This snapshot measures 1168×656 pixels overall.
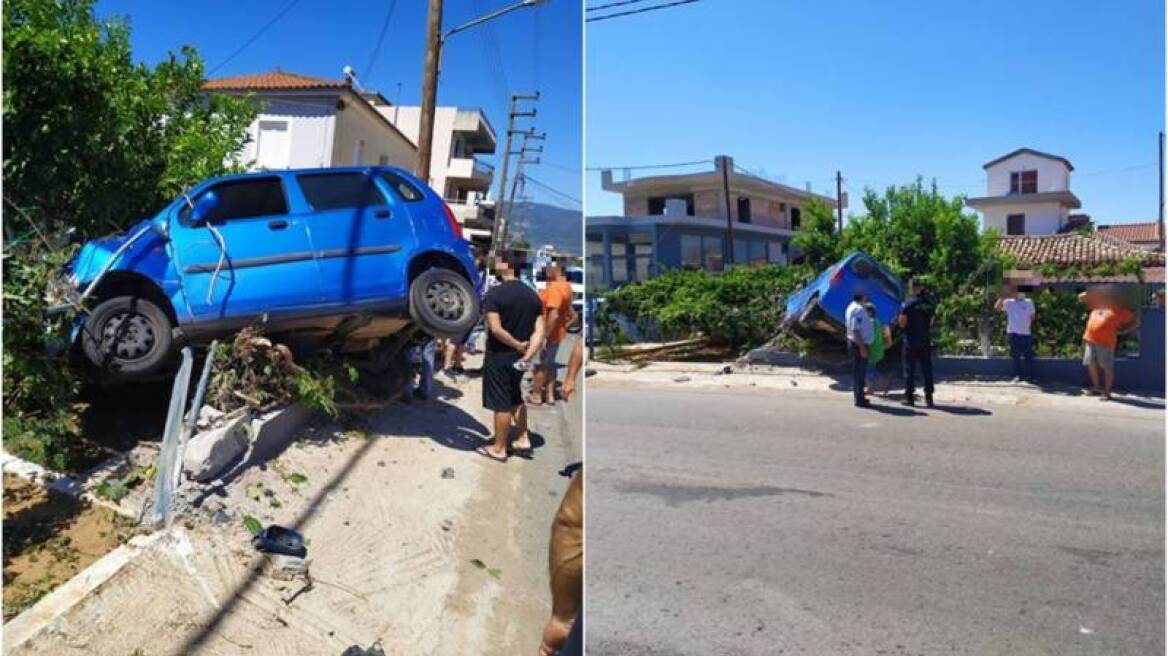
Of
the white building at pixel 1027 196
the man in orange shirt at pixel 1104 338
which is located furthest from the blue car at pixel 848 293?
the white building at pixel 1027 196

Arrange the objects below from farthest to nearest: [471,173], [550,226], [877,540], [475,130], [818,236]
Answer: [818,236], [877,540], [471,173], [475,130], [550,226]

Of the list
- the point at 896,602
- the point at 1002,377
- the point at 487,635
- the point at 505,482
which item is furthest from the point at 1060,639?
the point at 1002,377

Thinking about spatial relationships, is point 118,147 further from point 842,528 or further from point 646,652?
point 842,528

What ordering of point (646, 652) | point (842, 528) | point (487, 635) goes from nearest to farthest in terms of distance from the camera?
point (487, 635) → point (646, 652) → point (842, 528)

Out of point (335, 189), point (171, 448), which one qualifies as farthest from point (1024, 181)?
point (171, 448)

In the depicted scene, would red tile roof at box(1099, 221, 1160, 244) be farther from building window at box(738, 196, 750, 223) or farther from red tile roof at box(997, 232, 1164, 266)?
building window at box(738, 196, 750, 223)

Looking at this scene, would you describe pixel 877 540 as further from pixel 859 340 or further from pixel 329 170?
pixel 859 340

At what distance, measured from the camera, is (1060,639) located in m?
2.64

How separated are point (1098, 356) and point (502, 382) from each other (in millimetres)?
6989

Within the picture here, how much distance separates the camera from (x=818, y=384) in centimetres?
870

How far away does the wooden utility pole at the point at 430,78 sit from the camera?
4.58 feet

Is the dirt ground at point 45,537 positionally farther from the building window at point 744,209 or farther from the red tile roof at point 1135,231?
the building window at point 744,209

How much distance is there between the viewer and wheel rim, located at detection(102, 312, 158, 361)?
88.5 inches

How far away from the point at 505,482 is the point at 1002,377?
25.2 feet
